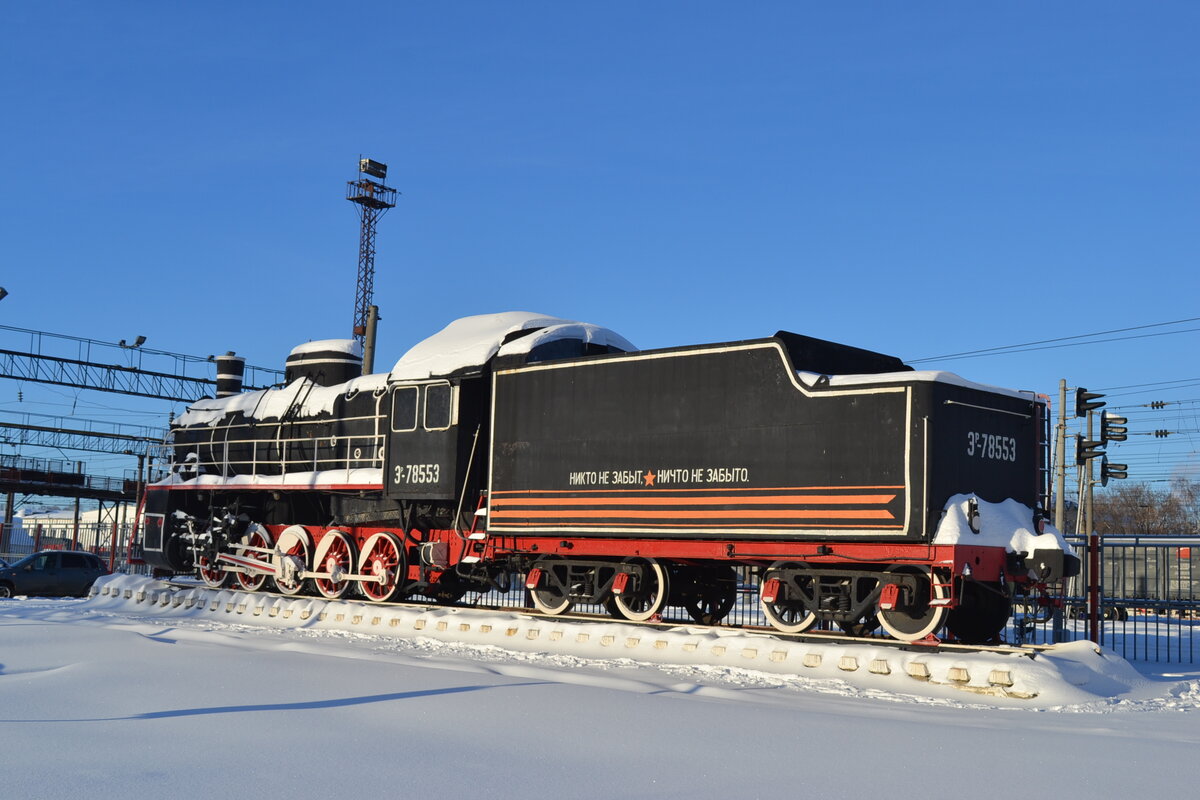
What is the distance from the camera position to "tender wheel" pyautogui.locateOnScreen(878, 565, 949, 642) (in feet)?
35.0

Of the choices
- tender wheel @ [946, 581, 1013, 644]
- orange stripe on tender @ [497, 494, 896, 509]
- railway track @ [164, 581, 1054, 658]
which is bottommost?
railway track @ [164, 581, 1054, 658]

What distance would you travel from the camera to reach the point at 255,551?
17672 millimetres

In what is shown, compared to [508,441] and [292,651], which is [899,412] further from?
[292,651]

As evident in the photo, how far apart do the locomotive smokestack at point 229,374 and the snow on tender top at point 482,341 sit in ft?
22.6

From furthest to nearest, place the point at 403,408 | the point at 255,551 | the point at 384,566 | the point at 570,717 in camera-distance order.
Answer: the point at 255,551 → the point at 384,566 → the point at 403,408 → the point at 570,717

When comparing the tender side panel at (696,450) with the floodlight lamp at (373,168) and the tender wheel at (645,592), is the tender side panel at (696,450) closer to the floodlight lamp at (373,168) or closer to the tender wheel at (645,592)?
the tender wheel at (645,592)

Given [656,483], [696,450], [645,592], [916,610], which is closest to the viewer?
[916,610]

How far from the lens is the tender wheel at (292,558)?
55.2ft

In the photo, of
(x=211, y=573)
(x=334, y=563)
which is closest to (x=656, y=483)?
(x=334, y=563)

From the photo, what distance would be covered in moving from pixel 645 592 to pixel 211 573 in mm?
9266

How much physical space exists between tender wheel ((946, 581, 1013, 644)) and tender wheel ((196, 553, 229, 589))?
1236 cm

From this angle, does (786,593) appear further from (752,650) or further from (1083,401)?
(1083,401)

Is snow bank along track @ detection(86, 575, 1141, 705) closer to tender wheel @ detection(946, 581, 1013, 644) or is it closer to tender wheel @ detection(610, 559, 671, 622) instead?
tender wheel @ detection(610, 559, 671, 622)

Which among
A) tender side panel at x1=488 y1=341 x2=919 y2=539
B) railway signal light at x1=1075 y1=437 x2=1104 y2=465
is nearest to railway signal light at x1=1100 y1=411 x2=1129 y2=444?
railway signal light at x1=1075 y1=437 x2=1104 y2=465
